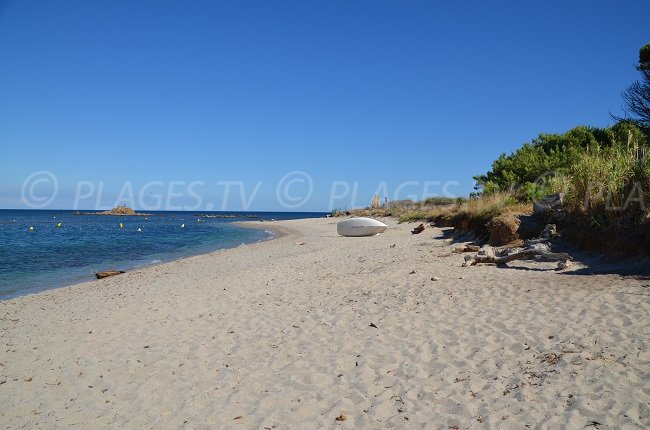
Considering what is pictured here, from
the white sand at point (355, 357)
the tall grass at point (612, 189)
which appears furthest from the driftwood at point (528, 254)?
the tall grass at point (612, 189)

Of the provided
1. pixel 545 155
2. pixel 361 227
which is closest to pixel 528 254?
pixel 361 227

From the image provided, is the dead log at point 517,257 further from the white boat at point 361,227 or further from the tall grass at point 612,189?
the white boat at point 361,227

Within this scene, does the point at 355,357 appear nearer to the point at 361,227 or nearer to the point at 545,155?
the point at 361,227

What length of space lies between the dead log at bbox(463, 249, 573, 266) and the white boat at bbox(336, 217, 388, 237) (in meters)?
11.0

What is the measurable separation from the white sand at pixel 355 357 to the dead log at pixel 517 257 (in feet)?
1.13

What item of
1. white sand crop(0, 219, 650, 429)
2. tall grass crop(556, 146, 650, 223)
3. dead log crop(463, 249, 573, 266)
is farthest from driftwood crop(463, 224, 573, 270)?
tall grass crop(556, 146, 650, 223)

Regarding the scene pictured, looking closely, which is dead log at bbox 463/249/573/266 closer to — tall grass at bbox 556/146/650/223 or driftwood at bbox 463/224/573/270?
driftwood at bbox 463/224/573/270

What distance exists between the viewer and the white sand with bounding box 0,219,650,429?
3820 millimetres

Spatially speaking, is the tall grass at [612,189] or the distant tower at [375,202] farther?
the distant tower at [375,202]

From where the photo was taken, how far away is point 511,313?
5.78m

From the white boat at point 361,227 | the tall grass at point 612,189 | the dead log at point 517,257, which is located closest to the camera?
the tall grass at point 612,189

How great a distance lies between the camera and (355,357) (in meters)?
5.04

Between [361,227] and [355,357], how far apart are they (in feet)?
52.6

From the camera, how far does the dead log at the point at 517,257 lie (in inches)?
328
